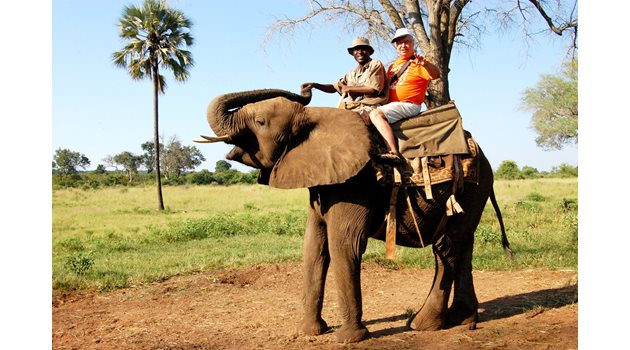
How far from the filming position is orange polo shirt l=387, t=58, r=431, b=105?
20.6 ft

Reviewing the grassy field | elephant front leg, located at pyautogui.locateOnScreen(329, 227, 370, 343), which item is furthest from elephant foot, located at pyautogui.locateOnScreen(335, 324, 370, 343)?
the grassy field

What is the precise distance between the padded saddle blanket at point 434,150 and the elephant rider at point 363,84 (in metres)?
0.35

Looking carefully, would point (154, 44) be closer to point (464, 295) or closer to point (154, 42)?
point (154, 42)

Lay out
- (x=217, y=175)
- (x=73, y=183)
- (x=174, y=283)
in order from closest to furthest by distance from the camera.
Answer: (x=174, y=283)
(x=73, y=183)
(x=217, y=175)

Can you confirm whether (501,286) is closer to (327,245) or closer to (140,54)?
(327,245)

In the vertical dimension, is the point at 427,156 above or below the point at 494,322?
above

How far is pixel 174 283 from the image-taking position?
30.5 ft

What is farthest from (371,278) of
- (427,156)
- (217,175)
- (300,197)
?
(217,175)

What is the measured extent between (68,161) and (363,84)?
55.4 meters

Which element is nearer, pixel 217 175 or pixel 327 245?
pixel 327 245

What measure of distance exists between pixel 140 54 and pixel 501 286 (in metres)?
17.9

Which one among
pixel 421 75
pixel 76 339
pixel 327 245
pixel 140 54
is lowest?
pixel 76 339

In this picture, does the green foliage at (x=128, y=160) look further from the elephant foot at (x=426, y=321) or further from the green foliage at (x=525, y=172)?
the elephant foot at (x=426, y=321)

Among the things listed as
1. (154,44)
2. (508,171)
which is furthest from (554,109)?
(154,44)
